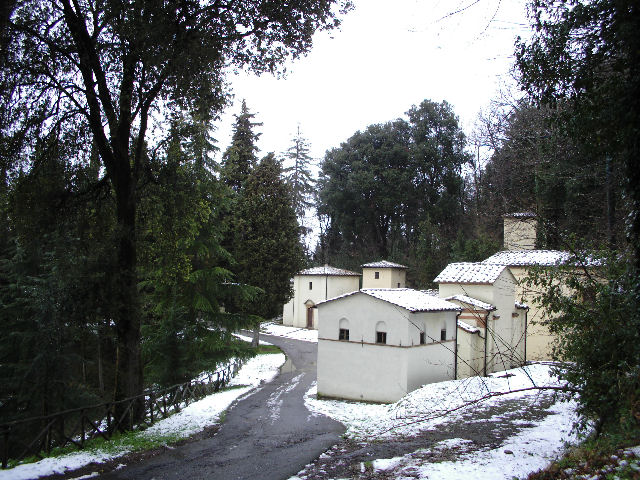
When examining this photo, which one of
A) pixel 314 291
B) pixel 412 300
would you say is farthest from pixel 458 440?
pixel 314 291

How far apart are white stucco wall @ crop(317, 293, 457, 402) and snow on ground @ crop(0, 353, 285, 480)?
424 centimetres

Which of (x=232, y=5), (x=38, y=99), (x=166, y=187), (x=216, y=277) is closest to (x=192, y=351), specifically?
(x=216, y=277)

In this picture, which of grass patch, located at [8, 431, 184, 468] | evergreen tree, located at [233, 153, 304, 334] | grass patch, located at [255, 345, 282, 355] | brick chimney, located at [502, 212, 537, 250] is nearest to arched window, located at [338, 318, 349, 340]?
brick chimney, located at [502, 212, 537, 250]

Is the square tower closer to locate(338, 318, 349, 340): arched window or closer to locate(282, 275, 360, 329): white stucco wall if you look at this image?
locate(282, 275, 360, 329): white stucco wall

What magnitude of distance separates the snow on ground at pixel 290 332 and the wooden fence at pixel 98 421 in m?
20.4

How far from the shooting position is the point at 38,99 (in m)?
11.9

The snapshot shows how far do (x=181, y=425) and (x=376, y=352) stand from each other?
8.93m

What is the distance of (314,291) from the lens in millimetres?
46125

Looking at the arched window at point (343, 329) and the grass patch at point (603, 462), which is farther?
the arched window at point (343, 329)

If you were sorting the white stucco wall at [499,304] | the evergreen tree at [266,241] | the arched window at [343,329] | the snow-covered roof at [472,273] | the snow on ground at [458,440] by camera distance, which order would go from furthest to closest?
1. the evergreen tree at [266,241]
2. the snow-covered roof at [472,273]
3. the white stucco wall at [499,304]
4. the arched window at [343,329]
5. the snow on ground at [458,440]

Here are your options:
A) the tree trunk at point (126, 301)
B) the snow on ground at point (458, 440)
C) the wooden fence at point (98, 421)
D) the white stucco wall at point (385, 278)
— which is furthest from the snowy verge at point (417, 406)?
the white stucco wall at point (385, 278)

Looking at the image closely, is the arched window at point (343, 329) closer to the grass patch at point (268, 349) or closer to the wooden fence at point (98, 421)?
the wooden fence at point (98, 421)

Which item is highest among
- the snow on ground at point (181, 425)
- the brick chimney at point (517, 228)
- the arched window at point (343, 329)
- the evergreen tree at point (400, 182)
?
the evergreen tree at point (400, 182)

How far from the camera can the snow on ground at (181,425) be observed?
935 centimetres
